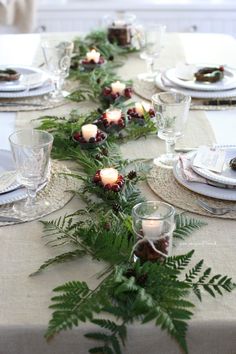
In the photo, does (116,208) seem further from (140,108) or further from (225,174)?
(140,108)

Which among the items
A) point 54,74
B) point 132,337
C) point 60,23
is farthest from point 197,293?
point 60,23

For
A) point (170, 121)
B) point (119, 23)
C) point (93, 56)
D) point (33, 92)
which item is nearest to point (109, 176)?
point (170, 121)

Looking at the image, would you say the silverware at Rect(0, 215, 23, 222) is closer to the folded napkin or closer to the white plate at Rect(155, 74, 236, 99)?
the folded napkin

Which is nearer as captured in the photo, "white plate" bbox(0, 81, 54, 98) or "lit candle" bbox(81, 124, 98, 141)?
"lit candle" bbox(81, 124, 98, 141)

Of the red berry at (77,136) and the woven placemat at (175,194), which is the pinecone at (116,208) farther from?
the red berry at (77,136)

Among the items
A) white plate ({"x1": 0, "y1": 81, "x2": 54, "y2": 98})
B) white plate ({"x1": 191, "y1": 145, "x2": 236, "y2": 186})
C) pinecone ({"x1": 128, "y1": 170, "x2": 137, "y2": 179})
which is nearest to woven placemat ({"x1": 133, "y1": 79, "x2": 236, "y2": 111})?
white plate ({"x1": 0, "y1": 81, "x2": 54, "y2": 98})

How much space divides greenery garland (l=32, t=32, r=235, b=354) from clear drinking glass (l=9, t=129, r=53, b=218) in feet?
0.23

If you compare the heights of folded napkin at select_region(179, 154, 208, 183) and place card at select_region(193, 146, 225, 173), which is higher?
place card at select_region(193, 146, 225, 173)

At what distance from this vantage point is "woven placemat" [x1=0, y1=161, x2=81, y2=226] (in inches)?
41.9

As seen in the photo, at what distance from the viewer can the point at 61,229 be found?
0.99 meters

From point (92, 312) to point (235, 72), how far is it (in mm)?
1147

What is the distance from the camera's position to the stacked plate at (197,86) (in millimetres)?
1613

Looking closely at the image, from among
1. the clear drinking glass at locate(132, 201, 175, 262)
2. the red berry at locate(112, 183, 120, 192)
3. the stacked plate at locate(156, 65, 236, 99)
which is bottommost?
the stacked plate at locate(156, 65, 236, 99)

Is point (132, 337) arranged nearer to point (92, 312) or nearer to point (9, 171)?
point (92, 312)
